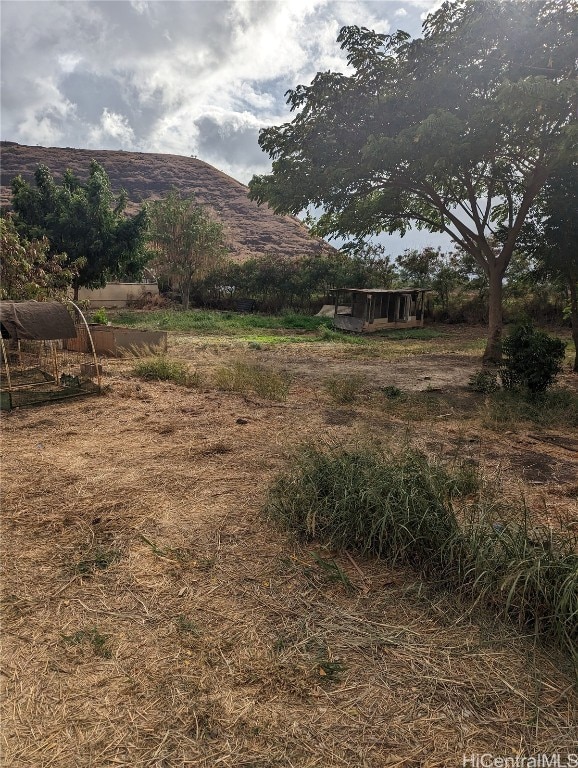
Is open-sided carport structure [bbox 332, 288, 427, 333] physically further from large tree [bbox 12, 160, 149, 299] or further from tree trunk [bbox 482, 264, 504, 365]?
large tree [bbox 12, 160, 149, 299]

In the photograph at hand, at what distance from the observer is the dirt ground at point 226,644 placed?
188 cm

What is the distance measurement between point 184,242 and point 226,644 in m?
35.8

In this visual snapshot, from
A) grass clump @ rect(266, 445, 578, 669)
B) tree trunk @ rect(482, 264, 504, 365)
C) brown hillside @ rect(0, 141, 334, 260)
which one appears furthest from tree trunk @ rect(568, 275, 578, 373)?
brown hillside @ rect(0, 141, 334, 260)

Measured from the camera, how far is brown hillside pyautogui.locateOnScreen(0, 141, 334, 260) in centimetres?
7469

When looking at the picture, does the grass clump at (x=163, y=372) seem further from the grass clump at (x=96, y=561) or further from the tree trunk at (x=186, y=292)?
the tree trunk at (x=186, y=292)

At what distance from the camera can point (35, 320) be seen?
7547 mm

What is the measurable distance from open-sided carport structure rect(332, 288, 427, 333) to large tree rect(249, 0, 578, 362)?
10.8 metres

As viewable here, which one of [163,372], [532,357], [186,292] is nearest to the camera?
[532,357]

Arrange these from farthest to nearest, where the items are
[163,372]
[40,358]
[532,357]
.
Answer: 1. [163,372]
2. [40,358]
3. [532,357]

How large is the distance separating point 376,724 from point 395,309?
26373 mm

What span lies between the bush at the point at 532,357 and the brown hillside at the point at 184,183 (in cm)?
6305

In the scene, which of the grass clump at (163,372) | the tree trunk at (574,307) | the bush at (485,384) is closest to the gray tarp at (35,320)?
the grass clump at (163,372)

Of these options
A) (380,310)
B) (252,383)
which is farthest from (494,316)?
(380,310)

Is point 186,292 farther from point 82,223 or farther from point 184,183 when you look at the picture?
point 184,183
